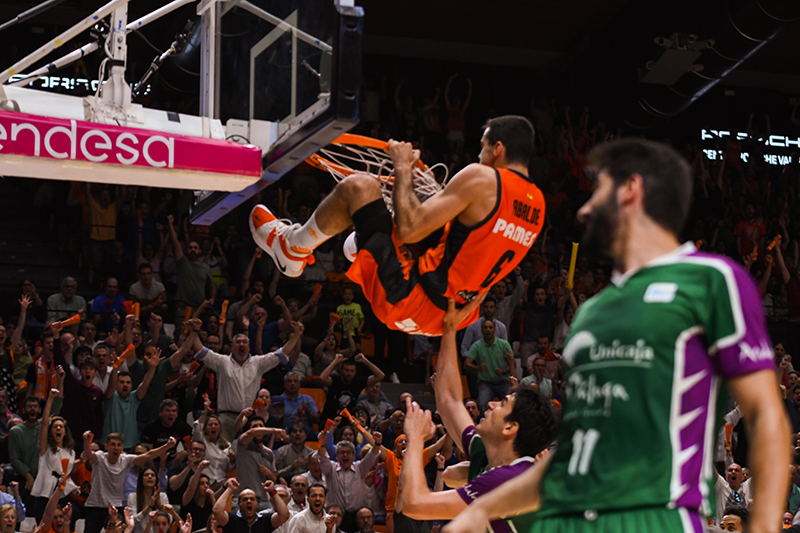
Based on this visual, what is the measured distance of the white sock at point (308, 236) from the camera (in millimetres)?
5391

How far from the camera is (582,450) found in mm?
2525

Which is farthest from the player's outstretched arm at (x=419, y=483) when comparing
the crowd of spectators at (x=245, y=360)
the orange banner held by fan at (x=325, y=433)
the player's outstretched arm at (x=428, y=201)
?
the orange banner held by fan at (x=325, y=433)

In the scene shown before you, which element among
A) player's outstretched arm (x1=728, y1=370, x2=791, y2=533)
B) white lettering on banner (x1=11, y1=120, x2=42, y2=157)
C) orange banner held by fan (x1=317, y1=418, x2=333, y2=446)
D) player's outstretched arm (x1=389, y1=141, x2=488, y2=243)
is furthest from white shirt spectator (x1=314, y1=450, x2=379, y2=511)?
player's outstretched arm (x1=728, y1=370, x2=791, y2=533)

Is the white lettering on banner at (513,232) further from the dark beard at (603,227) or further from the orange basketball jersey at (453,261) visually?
the dark beard at (603,227)

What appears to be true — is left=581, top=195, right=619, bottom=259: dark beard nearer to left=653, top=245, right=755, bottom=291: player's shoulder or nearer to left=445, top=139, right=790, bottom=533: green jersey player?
left=445, top=139, right=790, bottom=533: green jersey player

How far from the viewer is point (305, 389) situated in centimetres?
1326

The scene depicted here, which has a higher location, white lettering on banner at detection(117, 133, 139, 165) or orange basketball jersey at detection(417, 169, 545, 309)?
white lettering on banner at detection(117, 133, 139, 165)

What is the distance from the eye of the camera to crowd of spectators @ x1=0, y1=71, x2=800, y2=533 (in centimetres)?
1066

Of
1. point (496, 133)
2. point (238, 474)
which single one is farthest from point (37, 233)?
point (496, 133)

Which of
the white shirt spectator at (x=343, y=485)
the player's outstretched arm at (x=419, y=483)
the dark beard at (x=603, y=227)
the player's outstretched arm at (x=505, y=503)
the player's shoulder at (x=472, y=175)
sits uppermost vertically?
the dark beard at (x=603, y=227)

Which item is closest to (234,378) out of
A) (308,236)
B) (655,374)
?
(308,236)

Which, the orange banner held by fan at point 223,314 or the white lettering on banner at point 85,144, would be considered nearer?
the white lettering on banner at point 85,144

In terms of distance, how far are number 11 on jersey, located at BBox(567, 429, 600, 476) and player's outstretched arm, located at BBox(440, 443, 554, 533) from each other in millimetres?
217

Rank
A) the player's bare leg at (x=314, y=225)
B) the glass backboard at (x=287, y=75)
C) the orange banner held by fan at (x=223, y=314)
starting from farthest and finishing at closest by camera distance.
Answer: the orange banner held by fan at (x=223, y=314) → the player's bare leg at (x=314, y=225) → the glass backboard at (x=287, y=75)
